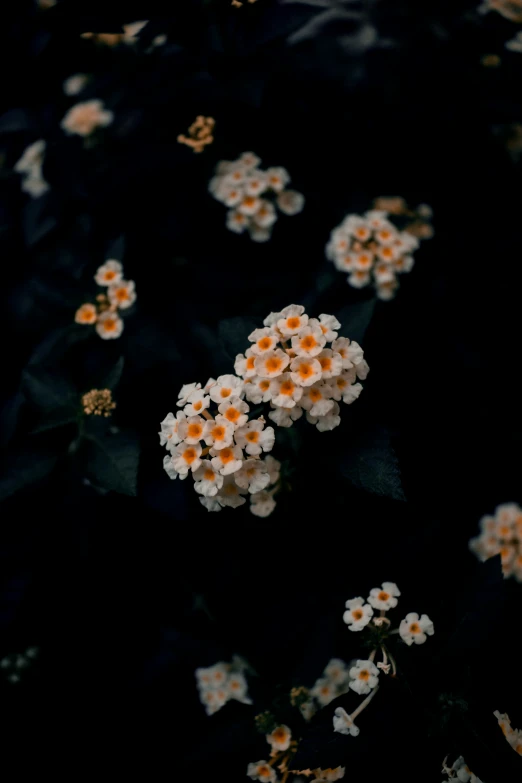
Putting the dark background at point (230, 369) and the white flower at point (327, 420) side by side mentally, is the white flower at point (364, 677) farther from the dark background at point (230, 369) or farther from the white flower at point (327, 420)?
the white flower at point (327, 420)

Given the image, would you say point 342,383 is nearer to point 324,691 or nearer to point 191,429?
point 191,429

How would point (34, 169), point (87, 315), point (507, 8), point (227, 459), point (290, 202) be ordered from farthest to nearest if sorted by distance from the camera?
point (507, 8) < point (34, 169) < point (290, 202) < point (87, 315) < point (227, 459)

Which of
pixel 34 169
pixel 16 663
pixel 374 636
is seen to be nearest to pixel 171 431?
pixel 374 636

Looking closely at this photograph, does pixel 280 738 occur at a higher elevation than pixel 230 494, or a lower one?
lower

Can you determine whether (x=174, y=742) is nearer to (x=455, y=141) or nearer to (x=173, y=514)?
(x=173, y=514)

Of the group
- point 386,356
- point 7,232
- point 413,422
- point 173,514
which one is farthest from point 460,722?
point 7,232

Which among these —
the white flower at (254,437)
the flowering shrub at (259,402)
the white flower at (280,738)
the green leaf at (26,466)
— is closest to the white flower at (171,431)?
the flowering shrub at (259,402)
